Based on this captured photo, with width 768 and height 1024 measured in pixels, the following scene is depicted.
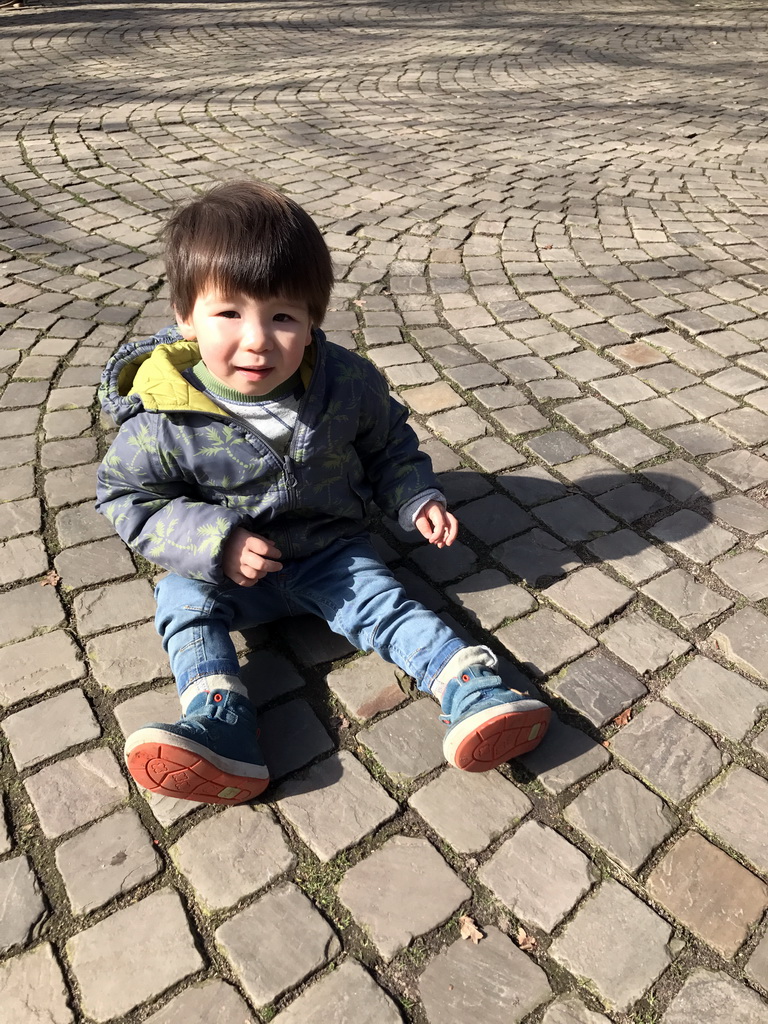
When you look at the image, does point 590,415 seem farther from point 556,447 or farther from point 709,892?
point 709,892

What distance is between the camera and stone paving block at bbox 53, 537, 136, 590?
101 inches

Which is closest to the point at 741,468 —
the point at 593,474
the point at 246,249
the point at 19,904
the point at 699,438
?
the point at 699,438

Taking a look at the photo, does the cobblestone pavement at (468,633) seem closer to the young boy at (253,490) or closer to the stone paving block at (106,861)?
the stone paving block at (106,861)

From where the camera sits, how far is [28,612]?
8.00ft

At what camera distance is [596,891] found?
1789 millimetres

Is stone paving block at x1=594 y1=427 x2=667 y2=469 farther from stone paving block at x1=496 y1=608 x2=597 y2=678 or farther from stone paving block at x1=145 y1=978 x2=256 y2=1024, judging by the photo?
stone paving block at x1=145 y1=978 x2=256 y2=1024

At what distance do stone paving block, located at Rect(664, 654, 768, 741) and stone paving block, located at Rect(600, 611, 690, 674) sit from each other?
0.22 feet

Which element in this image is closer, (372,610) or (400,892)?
(400,892)

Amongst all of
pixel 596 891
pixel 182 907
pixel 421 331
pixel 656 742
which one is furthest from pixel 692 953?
pixel 421 331

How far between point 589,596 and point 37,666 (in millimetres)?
1640

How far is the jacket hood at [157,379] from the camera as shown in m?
2.08

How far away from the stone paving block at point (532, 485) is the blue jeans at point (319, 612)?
78 centimetres

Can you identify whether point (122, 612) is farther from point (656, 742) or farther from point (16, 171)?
point (16, 171)

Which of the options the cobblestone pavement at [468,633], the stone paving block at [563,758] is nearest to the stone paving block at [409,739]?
the cobblestone pavement at [468,633]
